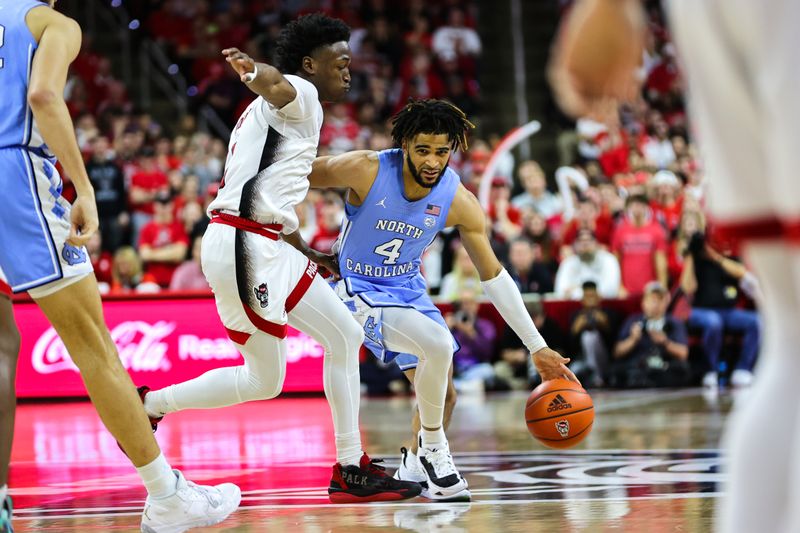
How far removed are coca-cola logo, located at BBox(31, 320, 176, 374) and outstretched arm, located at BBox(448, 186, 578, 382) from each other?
22.1ft

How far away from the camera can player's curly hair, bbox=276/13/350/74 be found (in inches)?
219

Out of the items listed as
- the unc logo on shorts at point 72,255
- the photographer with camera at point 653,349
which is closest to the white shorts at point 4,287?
the unc logo on shorts at point 72,255

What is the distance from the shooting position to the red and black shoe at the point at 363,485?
18.1 feet

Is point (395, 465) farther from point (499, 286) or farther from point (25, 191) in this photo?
point (25, 191)

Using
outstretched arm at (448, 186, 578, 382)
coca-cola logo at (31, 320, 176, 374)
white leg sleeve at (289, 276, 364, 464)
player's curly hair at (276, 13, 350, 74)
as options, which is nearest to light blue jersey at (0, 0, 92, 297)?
white leg sleeve at (289, 276, 364, 464)

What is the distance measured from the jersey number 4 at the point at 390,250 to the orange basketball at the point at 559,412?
0.97 metres

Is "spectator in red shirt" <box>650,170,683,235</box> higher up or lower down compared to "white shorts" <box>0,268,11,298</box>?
higher up

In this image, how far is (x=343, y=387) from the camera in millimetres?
5527

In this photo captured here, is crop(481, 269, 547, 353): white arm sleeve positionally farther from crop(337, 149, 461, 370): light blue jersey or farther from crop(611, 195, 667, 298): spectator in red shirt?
crop(611, 195, 667, 298): spectator in red shirt

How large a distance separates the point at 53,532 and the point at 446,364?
1.92m

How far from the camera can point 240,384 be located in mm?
5430

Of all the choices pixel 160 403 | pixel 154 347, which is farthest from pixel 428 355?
pixel 154 347

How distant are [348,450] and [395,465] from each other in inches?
48.0

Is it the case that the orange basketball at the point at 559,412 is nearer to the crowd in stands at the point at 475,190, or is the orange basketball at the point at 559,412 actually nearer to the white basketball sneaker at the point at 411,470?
the white basketball sneaker at the point at 411,470
